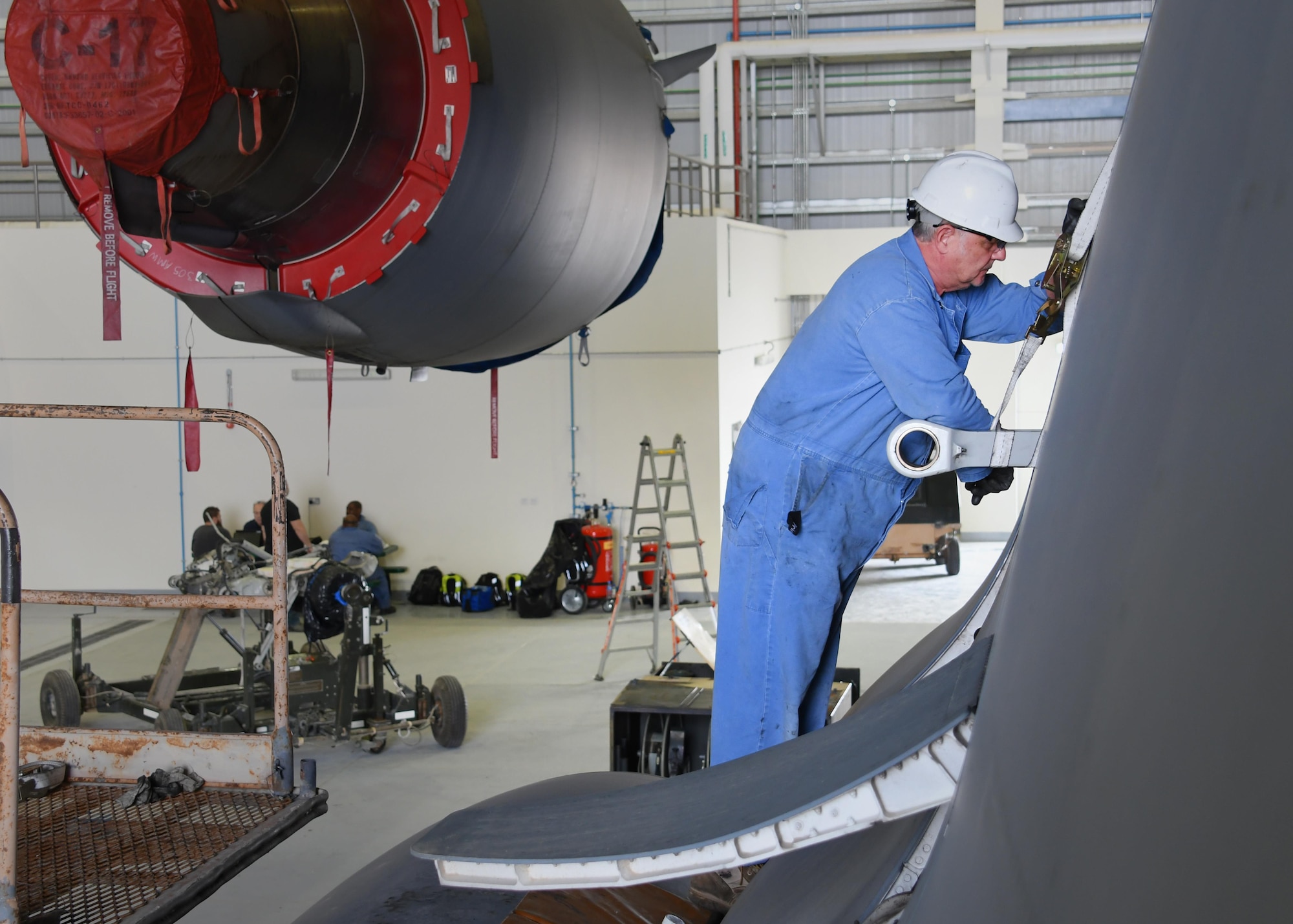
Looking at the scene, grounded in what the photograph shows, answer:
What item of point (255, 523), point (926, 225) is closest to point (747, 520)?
point (926, 225)

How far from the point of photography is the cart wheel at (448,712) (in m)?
7.08

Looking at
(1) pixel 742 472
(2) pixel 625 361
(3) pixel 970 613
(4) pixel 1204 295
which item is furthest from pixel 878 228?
(4) pixel 1204 295

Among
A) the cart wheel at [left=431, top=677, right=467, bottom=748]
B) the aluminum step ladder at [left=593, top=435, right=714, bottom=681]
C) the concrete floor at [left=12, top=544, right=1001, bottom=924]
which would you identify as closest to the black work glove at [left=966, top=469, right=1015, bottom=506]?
the concrete floor at [left=12, top=544, right=1001, bottom=924]

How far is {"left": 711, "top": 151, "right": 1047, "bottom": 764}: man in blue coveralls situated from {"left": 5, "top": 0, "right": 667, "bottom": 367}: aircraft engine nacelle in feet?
1.95

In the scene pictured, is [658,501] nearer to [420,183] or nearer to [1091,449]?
[420,183]

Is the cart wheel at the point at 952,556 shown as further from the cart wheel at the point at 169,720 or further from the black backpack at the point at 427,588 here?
the cart wheel at the point at 169,720

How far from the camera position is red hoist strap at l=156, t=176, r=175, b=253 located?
2.13 m

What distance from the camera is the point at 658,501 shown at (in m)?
8.66

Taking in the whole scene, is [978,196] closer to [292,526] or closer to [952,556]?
[292,526]

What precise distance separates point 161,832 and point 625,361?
8861 millimetres

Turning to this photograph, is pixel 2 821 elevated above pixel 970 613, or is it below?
below

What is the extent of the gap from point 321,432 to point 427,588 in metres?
1.99

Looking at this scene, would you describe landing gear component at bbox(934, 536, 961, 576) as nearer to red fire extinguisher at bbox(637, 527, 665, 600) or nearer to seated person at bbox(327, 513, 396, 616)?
red fire extinguisher at bbox(637, 527, 665, 600)

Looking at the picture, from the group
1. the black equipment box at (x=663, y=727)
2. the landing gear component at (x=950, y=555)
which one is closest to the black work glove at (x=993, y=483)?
the black equipment box at (x=663, y=727)
